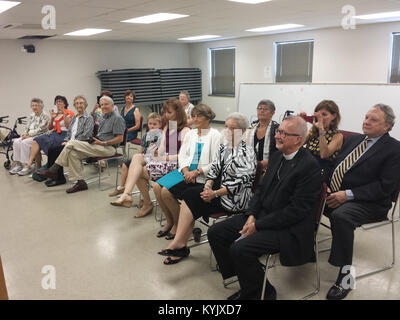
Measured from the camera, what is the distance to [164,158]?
358 cm

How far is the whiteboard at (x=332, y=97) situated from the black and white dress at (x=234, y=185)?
345 cm

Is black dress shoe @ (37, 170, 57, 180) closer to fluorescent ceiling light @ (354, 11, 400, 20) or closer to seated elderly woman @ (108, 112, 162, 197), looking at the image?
seated elderly woman @ (108, 112, 162, 197)

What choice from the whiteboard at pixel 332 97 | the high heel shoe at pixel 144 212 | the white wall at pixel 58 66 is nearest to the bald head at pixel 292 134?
the high heel shoe at pixel 144 212

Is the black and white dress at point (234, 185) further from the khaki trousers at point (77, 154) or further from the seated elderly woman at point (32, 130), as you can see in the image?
the seated elderly woman at point (32, 130)

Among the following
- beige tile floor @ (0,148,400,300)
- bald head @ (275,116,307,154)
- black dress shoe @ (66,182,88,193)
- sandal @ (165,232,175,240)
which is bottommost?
beige tile floor @ (0,148,400,300)

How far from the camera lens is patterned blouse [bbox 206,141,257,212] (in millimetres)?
2611

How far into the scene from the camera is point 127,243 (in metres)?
3.22

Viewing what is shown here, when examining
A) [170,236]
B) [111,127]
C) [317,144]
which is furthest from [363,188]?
[111,127]

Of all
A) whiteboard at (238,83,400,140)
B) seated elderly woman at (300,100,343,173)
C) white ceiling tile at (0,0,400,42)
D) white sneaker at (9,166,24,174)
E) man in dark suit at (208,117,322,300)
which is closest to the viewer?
man in dark suit at (208,117,322,300)

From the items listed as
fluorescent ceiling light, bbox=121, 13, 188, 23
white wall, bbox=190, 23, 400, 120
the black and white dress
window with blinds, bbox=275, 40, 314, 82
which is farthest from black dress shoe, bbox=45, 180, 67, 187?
window with blinds, bbox=275, 40, 314, 82

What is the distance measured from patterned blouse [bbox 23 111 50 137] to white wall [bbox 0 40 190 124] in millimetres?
2744

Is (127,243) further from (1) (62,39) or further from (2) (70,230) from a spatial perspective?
(1) (62,39)

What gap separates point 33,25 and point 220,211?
188 inches
